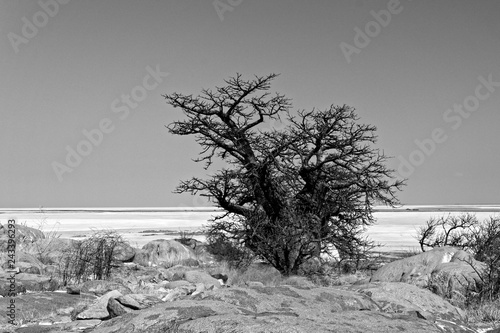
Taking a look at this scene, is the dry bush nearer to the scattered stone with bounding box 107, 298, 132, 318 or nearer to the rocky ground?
the rocky ground

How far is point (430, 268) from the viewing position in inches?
541

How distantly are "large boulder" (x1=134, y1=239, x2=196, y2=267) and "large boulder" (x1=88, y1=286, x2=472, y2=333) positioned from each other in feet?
56.5

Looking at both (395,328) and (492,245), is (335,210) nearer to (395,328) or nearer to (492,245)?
(492,245)

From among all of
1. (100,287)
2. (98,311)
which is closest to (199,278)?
(100,287)

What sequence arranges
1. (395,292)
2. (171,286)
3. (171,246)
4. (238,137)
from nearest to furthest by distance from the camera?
(395,292) < (171,286) < (238,137) < (171,246)

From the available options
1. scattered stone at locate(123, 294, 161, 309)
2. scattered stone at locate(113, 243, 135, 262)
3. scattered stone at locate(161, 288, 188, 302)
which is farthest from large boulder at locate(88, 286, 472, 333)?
scattered stone at locate(113, 243, 135, 262)

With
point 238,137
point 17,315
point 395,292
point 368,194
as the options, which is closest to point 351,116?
A: point 368,194

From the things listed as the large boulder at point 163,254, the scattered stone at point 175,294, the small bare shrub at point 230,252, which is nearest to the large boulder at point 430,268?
the small bare shrub at point 230,252

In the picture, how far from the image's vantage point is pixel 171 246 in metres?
22.6

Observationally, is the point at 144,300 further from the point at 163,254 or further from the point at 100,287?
the point at 163,254

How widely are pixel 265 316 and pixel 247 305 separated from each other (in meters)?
0.78

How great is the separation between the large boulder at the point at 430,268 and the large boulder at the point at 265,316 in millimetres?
7289

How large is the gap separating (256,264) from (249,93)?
5788 millimetres

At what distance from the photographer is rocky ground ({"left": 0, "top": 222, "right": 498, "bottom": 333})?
3.50 m
